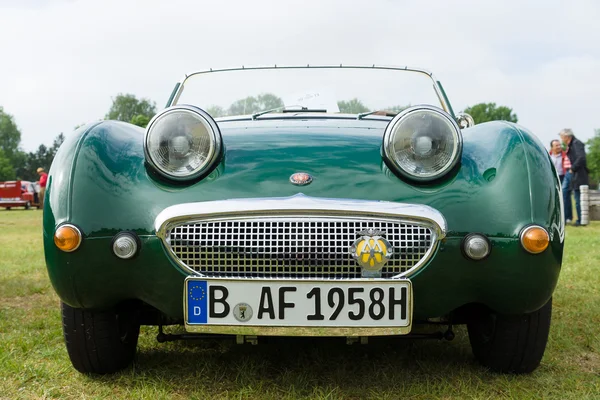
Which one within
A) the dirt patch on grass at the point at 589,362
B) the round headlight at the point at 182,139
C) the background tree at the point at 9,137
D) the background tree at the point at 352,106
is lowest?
the dirt patch on grass at the point at 589,362

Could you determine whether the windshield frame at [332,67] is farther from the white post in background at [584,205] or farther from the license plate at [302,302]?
the white post in background at [584,205]

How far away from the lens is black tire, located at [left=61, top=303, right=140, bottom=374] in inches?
93.2

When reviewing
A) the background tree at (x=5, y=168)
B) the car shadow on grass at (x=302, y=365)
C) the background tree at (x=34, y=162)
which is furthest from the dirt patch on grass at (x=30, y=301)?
the background tree at (x=34, y=162)

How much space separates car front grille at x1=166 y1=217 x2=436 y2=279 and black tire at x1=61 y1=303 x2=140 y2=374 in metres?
0.53

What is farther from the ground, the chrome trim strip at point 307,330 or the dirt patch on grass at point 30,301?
the chrome trim strip at point 307,330

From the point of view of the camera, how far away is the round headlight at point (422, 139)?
7.30 feet

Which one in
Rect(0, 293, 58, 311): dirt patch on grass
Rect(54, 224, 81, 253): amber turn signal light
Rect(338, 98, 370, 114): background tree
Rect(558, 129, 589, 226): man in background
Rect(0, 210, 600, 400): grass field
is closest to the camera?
Rect(54, 224, 81, 253): amber turn signal light

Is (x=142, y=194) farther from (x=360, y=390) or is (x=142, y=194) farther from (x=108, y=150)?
(x=360, y=390)

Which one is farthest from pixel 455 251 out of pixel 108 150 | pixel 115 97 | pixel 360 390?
pixel 115 97

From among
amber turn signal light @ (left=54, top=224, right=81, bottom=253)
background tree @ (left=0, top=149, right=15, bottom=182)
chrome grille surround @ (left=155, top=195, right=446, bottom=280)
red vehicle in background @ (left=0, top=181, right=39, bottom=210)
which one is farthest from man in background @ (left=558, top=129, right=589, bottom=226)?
background tree @ (left=0, top=149, right=15, bottom=182)

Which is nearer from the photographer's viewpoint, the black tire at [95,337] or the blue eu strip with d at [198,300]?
the blue eu strip with d at [198,300]

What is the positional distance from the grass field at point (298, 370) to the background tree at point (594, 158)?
7122 centimetres

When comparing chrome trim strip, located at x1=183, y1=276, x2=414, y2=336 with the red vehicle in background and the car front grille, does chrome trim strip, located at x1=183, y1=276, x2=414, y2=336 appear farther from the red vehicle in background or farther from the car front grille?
the red vehicle in background

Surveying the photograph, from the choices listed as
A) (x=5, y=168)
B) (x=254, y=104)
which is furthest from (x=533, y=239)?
(x=5, y=168)
